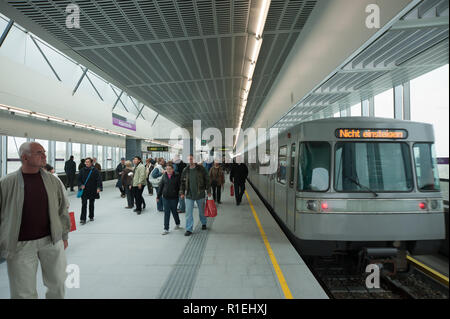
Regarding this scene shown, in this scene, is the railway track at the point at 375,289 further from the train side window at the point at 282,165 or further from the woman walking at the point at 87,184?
the woman walking at the point at 87,184

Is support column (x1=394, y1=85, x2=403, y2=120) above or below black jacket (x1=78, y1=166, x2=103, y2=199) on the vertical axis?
above

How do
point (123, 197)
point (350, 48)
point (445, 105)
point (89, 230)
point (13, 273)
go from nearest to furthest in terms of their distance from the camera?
point (445, 105) < point (13, 273) < point (350, 48) < point (89, 230) < point (123, 197)

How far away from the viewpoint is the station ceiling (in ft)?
18.7

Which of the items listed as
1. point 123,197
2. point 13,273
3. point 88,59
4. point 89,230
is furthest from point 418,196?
point 123,197

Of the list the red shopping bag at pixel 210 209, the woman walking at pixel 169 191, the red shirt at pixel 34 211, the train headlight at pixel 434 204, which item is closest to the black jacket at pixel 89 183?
the woman walking at pixel 169 191

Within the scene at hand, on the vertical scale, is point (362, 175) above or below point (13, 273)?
above

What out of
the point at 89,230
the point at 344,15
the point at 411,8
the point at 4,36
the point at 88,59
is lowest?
the point at 89,230

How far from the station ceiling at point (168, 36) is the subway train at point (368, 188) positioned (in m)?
3.44

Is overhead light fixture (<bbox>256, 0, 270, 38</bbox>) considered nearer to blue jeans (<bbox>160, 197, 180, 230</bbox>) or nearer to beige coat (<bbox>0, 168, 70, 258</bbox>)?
blue jeans (<bbox>160, 197, 180, 230</bbox>)

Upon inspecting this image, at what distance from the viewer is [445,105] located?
1.55 metres

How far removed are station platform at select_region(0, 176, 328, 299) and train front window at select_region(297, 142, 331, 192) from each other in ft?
4.28

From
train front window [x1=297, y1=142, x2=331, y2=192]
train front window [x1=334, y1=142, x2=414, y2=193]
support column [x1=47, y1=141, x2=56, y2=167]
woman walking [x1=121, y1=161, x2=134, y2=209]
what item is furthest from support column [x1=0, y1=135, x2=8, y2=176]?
train front window [x1=334, y1=142, x2=414, y2=193]

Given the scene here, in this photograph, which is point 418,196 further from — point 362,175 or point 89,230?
point 89,230

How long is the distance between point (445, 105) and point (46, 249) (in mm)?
3630
